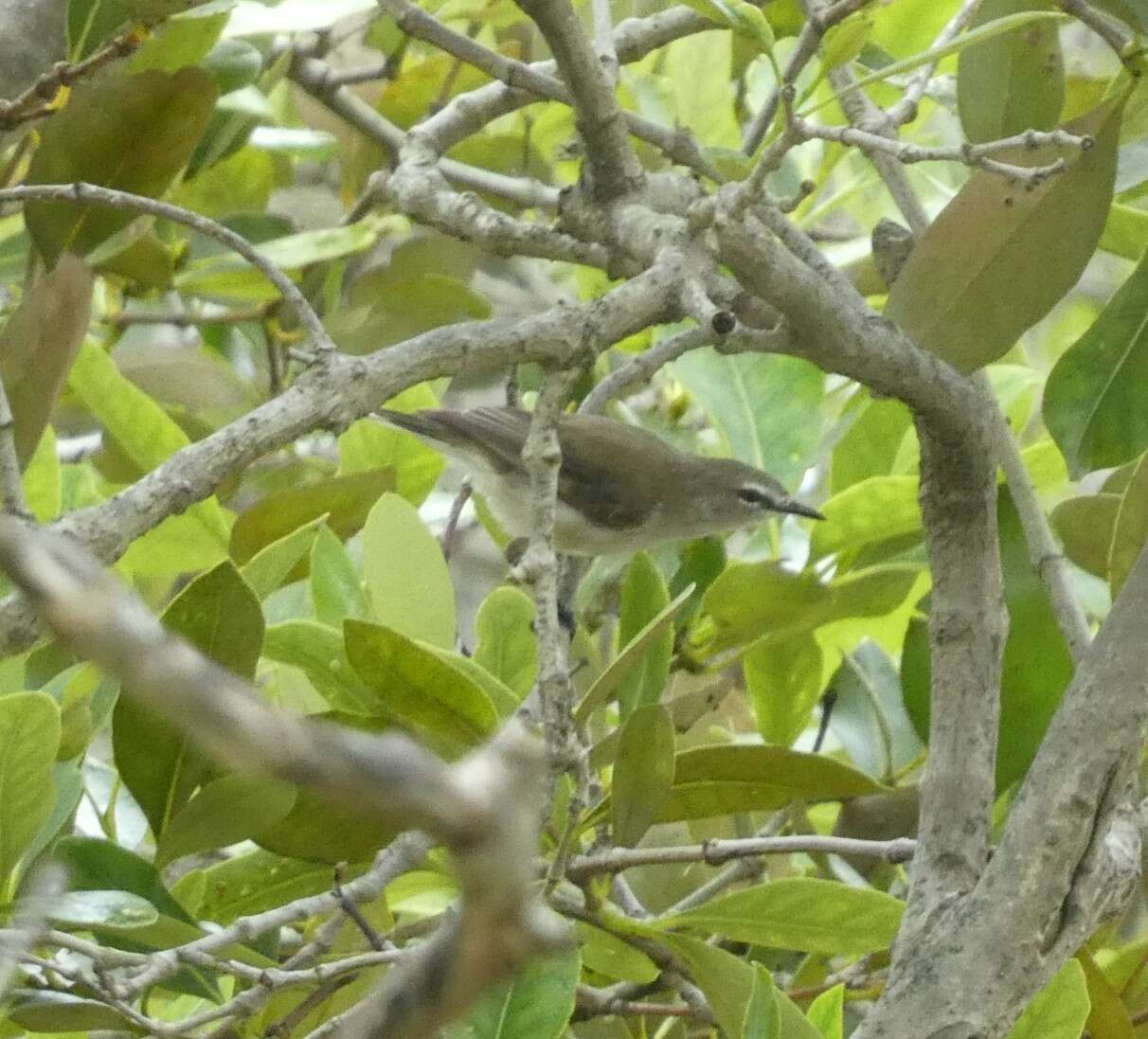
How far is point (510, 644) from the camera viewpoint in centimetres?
140

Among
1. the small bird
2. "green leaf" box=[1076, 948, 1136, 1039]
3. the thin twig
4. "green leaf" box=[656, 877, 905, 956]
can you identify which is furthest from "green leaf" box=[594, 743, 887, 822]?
the small bird

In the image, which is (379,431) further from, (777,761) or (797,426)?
(777,761)

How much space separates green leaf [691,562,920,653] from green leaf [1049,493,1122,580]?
6.0 inches

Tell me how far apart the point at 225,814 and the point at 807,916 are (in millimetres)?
449

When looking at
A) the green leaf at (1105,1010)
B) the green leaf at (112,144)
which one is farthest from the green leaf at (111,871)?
the green leaf at (1105,1010)

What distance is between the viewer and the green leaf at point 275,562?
1.36 meters

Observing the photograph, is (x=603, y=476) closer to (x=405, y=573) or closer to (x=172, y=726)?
A: (x=405, y=573)

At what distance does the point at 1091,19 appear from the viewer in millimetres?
1242

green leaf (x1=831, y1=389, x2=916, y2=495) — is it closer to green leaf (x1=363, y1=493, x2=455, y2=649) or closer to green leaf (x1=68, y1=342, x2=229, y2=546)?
green leaf (x1=363, y1=493, x2=455, y2=649)

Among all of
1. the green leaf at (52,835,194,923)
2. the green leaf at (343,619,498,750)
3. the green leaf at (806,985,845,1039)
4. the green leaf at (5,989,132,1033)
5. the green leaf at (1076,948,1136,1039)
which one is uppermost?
the green leaf at (343,619,498,750)

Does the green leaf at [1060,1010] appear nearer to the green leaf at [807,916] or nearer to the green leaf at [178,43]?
the green leaf at [807,916]

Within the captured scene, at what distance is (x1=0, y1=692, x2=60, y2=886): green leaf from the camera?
1.09 meters

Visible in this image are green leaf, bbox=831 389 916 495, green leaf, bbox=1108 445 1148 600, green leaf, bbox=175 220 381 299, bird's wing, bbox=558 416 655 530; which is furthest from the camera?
bird's wing, bbox=558 416 655 530

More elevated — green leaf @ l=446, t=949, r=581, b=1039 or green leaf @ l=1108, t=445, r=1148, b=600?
green leaf @ l=1108, t=445, r=1148, b=600
